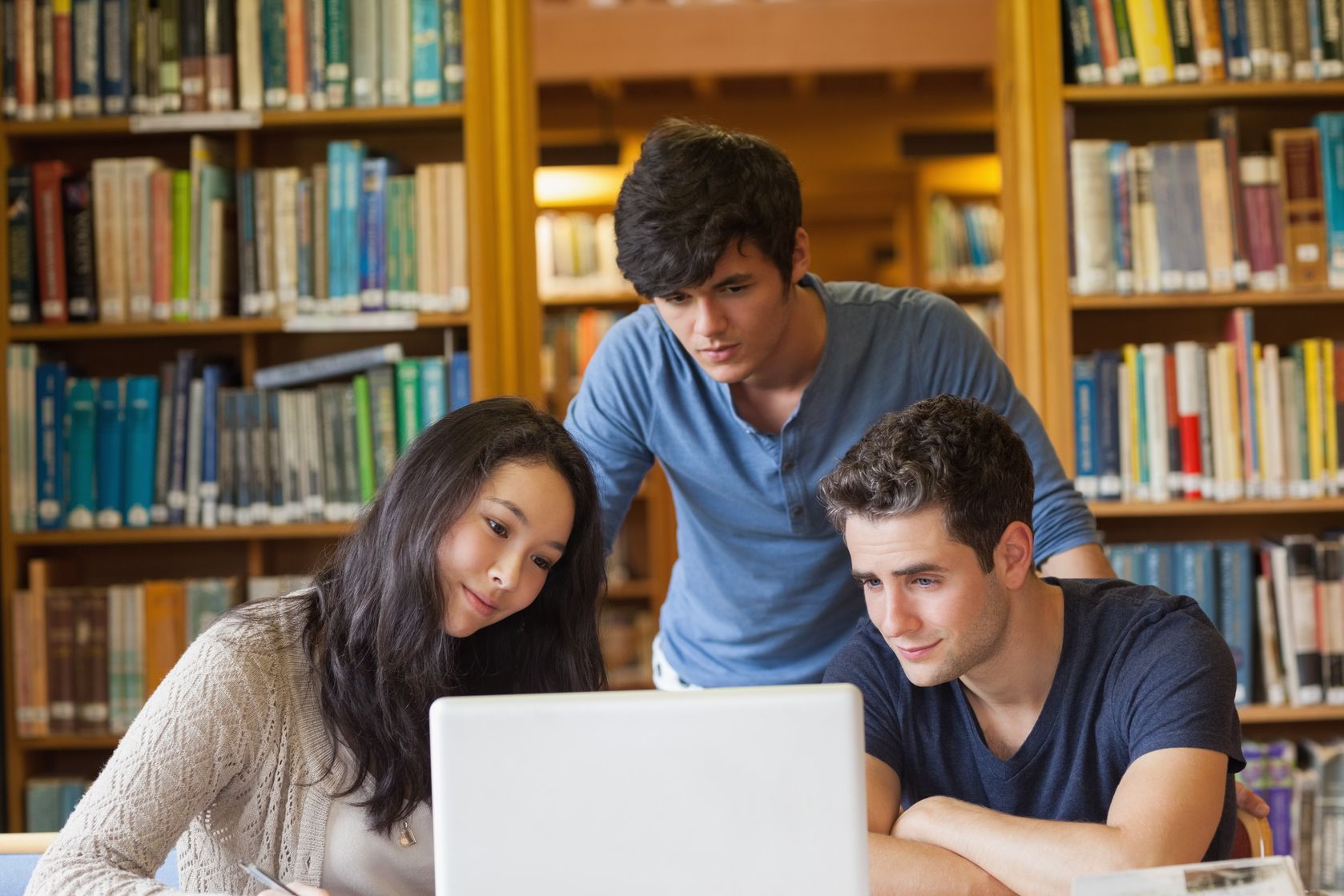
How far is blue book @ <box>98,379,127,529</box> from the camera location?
2.87 m

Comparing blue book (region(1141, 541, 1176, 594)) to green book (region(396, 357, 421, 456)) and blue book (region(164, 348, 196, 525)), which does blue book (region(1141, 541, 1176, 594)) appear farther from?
blue book (region(164, 348, 196, 525))

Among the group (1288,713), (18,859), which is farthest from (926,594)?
(1288,713)

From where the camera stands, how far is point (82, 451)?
2865 mm

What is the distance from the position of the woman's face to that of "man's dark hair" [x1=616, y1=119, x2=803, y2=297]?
308 millimetres

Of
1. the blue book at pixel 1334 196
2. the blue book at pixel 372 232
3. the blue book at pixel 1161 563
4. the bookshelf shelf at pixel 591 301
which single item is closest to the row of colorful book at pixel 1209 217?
the blue book at pixel 1334 196

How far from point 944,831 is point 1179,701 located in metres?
0.29

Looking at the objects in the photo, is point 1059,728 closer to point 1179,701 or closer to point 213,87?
point 1179,701

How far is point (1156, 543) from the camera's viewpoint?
9.68 feet

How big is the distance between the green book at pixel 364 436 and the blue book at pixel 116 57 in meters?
0.77

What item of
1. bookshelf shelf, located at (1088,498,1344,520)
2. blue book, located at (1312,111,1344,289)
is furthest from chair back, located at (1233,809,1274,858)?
blue book, located at (1312,111,1344,289)

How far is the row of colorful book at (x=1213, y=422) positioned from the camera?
286 cm

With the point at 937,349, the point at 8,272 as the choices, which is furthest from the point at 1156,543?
the point at 8,272

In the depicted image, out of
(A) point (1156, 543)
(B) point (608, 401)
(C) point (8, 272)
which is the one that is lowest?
(A) point (1156, 543)

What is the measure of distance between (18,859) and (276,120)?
182 cm
